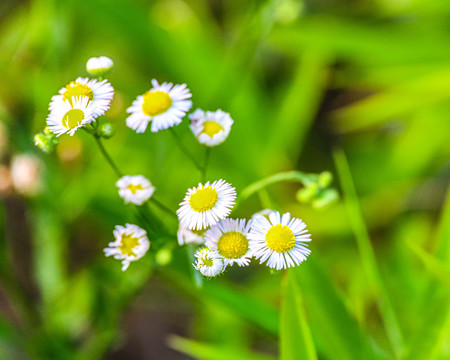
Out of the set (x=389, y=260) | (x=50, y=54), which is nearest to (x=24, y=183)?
(x=50, y=54)

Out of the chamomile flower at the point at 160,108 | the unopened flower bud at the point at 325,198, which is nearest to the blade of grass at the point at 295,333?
the unopened flower bud at the point at 325,198

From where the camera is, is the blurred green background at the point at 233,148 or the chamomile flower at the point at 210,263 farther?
the blurred green background at the point at 233,148

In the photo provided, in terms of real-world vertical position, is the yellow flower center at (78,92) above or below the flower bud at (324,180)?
below

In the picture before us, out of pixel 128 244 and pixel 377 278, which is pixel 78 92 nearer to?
pixel 128 244

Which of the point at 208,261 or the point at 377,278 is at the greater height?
the point at 377,278

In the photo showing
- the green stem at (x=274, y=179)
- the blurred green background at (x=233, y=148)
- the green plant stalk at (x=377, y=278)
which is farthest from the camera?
the blurred green background at (x=233, y=148)

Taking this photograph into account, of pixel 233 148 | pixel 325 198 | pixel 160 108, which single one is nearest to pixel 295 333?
pixel 325 198

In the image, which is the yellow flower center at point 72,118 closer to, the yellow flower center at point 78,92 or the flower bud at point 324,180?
the yellow flower center at point 78,92
